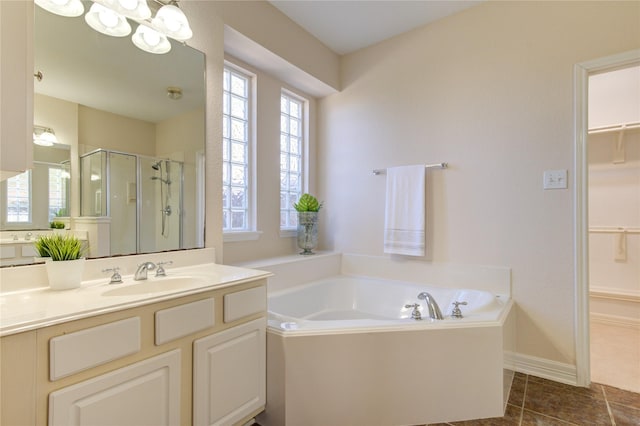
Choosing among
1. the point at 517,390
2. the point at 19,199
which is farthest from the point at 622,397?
the point at 19,199

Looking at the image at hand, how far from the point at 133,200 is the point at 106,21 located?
2.75 feet

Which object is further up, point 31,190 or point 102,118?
point 102,118

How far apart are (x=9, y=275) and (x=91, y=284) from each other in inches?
10.3

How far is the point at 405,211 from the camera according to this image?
8.18 feet

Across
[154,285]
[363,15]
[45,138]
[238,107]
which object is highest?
[363,15]

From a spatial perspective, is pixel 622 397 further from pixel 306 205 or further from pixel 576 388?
pixel 306 205

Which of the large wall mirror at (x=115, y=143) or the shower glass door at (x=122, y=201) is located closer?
the large wall mirror at (x=115, y=143)

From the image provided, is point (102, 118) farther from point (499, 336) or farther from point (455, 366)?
point (499, 336)

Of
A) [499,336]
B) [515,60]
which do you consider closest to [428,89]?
[515,60]

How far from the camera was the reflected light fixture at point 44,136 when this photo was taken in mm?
1275

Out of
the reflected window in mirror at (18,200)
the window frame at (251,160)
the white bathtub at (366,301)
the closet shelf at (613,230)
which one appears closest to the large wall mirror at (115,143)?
the reflected window in mirror at (18,200)

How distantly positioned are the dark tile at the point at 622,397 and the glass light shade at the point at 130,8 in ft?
10.4

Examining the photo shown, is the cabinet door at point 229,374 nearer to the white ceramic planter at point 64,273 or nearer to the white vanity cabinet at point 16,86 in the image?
the white ceramic planter at point 64,273

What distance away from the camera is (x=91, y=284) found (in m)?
1.34
